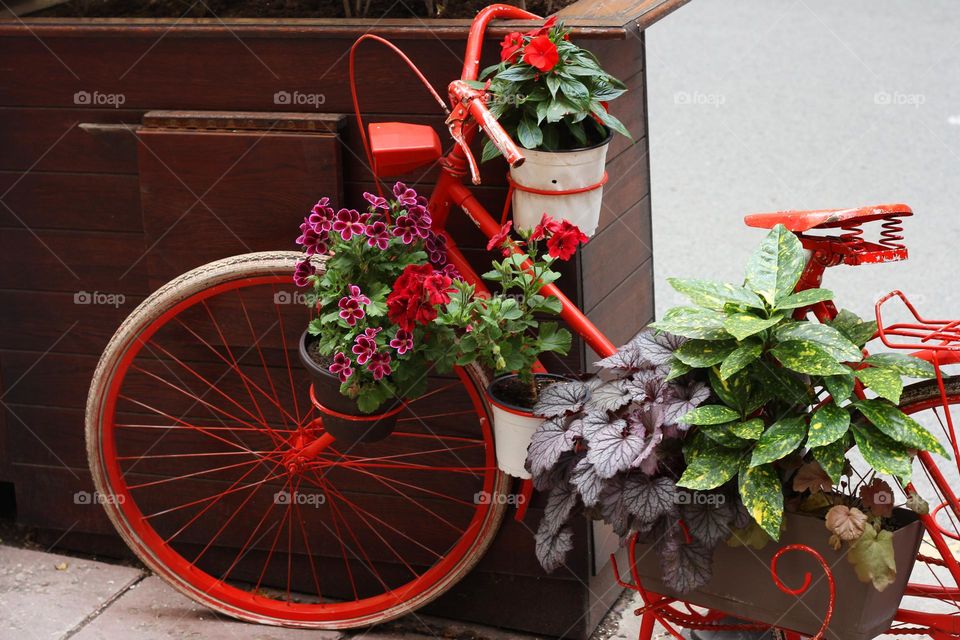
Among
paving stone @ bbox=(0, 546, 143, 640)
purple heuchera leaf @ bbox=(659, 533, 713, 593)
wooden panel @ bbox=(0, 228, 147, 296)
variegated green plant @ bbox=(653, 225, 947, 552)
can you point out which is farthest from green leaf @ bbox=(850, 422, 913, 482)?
paving stone @ bbox=(0, 546, 143, 640)

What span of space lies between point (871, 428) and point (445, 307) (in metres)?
0.81

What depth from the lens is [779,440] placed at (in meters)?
2.07

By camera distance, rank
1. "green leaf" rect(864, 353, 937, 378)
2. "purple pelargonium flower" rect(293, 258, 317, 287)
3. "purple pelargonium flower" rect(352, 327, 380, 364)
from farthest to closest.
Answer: "purple pelargonium flower" rect(293, 258, 317, 287) < "purple pelargonium flower" rect(352, 327, 380, 364) < "green leaf" rect(864, 353, 937, 378)

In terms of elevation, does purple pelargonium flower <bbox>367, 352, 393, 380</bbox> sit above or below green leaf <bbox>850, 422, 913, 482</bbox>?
above

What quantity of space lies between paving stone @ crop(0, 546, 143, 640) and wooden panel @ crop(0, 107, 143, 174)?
1.07 metres

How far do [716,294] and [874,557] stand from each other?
1.73 feet

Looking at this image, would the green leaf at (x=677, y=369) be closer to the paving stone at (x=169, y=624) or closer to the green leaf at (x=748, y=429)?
the green leaf at (x=748, y=429)

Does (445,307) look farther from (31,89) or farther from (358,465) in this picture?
(31,89)

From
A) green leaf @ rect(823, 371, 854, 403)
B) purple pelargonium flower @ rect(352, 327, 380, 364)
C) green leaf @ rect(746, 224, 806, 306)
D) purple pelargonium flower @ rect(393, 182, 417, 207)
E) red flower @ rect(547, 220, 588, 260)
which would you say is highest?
purple pelargonium flower @ rect(393, 182, 417, 207)

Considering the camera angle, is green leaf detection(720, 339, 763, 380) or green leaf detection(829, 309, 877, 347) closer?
green leaf detection(720, 339, 763, 380)

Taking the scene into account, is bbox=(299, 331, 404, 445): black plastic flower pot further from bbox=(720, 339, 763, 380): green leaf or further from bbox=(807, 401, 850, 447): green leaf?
bbox=(807, 401, 850, 447): green leaf

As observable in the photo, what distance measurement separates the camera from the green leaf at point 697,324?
2.13m

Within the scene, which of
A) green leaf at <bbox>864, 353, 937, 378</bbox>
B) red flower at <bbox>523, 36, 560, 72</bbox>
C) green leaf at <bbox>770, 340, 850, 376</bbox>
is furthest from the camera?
red flower at <bbox>523, 36, 560, 72</bbox>

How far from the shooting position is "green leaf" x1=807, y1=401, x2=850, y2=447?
203 centimetres
